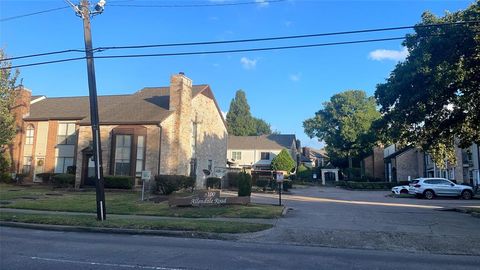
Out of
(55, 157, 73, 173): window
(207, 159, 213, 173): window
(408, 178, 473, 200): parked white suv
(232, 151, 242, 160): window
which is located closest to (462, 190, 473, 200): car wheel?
(408, 178, 473, 200): parked white suv

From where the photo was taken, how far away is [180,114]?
32.5m

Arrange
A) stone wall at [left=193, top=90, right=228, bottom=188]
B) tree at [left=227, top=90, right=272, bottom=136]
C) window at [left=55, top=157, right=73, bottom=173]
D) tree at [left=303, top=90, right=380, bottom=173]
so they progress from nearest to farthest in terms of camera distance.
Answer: stone wall at [left=193, top=90, right=228, bottom=188] → window at [left=55, top=157, right=73, bottom=173] → tree at [left=303, top=90, right=380, bottom=173] → tree at [left=227, top=90, right=272, bottom=136]

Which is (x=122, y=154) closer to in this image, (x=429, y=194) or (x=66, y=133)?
(x=66, y=133)

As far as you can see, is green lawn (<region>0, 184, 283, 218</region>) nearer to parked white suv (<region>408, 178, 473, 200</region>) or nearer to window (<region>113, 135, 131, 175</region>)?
window (<region>113, 135, 131, 175</region>)

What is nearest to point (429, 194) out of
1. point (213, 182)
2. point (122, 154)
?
point (213, 182)

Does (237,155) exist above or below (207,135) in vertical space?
above

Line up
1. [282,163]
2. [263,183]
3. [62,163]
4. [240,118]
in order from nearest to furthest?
[62,163] < [263,183] < [282,163] < [240,118]

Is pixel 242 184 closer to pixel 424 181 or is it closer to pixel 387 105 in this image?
pixel 387 105

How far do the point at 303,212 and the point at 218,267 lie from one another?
1172 centimetres

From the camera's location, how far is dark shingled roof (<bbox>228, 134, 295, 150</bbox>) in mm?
72188

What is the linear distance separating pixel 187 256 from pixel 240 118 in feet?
310

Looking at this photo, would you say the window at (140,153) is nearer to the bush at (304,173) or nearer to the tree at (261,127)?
the bush at (304,173)

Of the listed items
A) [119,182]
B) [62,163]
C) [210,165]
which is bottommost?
[119,182]

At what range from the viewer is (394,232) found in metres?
13.4
